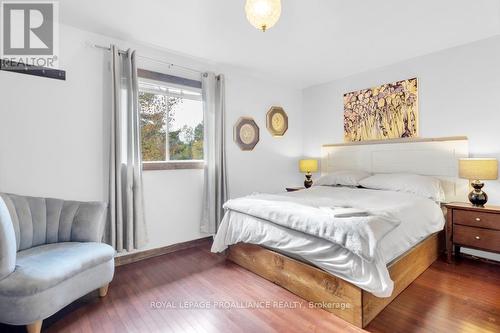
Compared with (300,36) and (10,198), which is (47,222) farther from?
(300,36)

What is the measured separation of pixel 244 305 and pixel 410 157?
2.86m

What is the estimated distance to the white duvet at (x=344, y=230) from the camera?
168cm

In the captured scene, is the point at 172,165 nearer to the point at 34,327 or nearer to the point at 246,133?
the point at 246,133

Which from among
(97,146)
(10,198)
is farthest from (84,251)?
(97,146)

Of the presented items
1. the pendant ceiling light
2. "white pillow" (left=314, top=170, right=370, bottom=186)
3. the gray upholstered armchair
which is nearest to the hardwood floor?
the gray upholstered armchair

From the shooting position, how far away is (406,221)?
2.17 metres

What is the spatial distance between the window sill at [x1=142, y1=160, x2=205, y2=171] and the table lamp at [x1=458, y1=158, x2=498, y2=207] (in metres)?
2.99

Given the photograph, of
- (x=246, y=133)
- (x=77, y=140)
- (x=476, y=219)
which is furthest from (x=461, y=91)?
(x=77, y=140)

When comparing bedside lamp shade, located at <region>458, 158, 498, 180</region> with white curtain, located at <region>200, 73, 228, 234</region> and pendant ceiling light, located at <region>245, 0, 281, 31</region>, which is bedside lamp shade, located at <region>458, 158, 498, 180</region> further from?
white curtain, located at <region>200, 73, 228, 234</region>

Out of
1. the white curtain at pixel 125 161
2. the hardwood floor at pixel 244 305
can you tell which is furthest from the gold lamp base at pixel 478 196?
the white curtain at pixel 125 161

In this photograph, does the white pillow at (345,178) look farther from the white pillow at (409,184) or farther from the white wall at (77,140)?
the white wall at (77,140)

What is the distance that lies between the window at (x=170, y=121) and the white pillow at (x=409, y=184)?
7.58ft

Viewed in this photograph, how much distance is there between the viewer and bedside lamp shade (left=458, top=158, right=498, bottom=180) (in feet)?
8.43

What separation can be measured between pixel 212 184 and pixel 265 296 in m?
1.69
